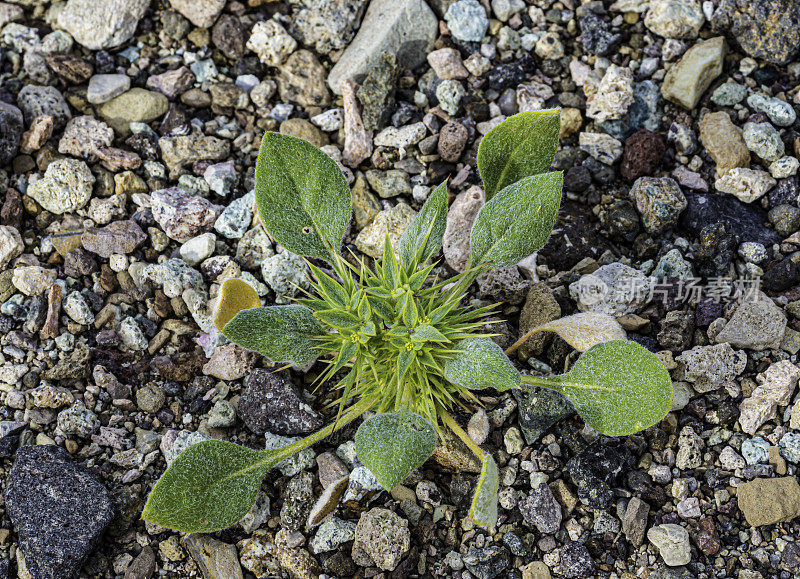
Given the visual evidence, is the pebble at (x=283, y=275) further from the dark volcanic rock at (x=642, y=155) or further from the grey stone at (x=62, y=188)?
the dark volcanic rock at (x=642, y=155)

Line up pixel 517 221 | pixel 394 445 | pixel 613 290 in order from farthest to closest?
pixel 613 290, pixel 517 221, pixel 394 445

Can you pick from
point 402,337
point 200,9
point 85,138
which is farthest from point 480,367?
point 200,9

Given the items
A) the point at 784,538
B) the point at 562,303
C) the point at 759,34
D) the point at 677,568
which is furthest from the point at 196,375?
the point at 759,34

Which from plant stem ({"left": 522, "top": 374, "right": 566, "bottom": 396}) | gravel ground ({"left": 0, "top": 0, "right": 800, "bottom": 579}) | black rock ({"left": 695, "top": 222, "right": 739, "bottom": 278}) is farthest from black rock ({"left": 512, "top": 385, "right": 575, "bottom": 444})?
black rock ({"left": 695, "top": 222, "right": 739, "bottom": 278})

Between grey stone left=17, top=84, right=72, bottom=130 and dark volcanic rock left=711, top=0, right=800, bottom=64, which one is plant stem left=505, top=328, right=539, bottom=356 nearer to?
dark volcanic rock left=711, top=0, right=800, bottom=64

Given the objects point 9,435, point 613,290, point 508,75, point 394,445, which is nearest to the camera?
point 394,445

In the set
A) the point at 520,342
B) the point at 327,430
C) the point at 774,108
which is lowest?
the point at 774,108

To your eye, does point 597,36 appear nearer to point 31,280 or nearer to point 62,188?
point 62,188
